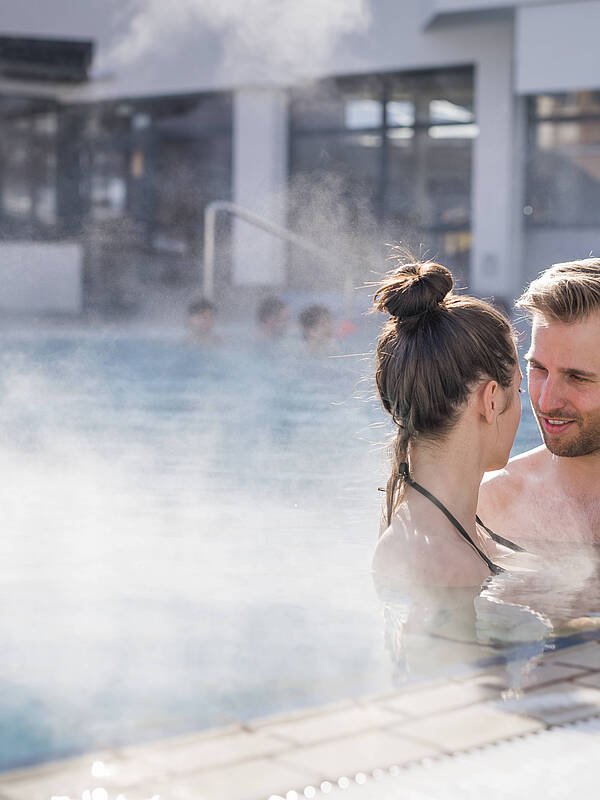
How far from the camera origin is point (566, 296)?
3244 mm

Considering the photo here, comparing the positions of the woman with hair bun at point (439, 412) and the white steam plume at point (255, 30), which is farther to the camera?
the white steam plume at point (255, 30)

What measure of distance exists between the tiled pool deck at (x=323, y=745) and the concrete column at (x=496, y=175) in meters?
12.1

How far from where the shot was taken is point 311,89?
51.5 ft

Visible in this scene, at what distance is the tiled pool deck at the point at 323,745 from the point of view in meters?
1.67

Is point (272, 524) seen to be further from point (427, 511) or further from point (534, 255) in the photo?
point (534, 255)

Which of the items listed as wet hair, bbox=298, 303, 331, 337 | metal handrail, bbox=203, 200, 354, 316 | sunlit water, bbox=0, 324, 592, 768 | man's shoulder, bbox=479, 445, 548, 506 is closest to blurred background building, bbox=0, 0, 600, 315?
metal handrail, bbox=203, 200, 354, 316

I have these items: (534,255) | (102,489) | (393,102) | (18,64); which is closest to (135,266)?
(18,64)

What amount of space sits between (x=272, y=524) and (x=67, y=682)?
2.04 meters

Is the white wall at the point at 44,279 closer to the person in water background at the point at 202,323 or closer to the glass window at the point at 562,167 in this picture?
the person in water background at the point at 202,323

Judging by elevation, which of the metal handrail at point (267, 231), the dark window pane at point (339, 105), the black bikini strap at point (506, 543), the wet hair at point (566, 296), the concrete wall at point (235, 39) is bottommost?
the black bikini strap at point (506, 543)

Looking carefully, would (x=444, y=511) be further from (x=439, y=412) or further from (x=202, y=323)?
(x=202, y=323)

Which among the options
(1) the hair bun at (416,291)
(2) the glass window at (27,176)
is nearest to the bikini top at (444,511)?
(1) the hair bun at (416,291)

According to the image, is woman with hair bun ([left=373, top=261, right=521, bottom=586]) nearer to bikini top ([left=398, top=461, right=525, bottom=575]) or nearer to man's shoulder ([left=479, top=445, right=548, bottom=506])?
bikini top ([left=398, top=461, right=525, bottom=575])

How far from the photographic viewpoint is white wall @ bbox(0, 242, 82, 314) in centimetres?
1576
